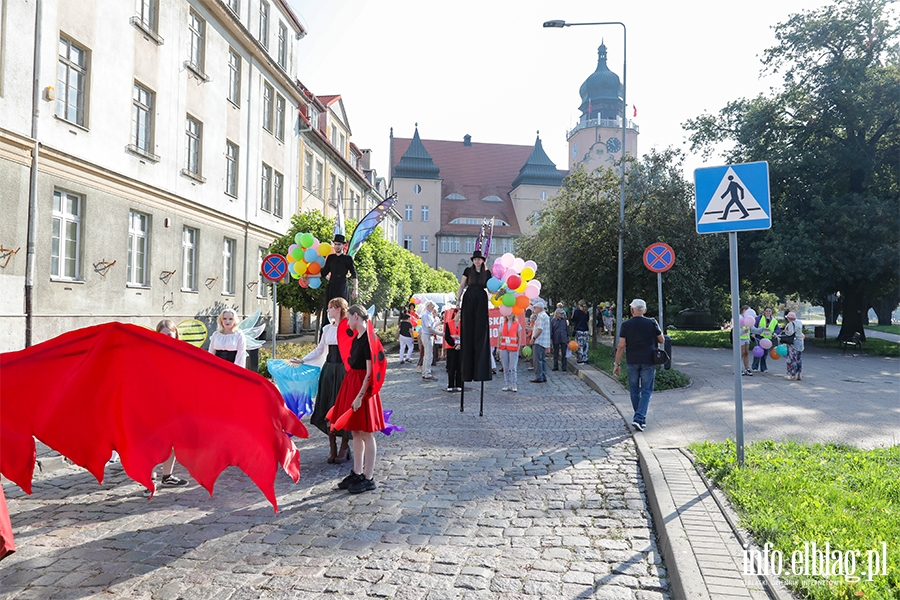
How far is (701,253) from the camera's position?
2102 centimetres

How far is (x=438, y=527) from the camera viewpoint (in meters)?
5.30

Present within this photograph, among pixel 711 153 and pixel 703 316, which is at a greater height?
pixel 711 153

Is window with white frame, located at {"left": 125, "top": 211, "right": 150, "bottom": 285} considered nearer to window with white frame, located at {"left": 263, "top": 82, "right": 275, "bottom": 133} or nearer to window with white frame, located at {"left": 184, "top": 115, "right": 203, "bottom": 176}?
window with white frame, located at {"left": 184, "top": 115, "right": 203, "bottom": 176}

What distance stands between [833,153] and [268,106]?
24.4 meters

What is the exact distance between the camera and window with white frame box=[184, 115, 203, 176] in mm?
21906

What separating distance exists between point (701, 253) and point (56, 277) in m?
17.7

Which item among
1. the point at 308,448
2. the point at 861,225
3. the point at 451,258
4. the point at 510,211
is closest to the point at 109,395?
the point at 308,448

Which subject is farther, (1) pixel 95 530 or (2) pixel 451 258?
(2) pixel 451 258

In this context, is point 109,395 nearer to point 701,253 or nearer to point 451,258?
point 701,253

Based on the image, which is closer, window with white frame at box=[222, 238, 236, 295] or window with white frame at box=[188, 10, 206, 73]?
window with white frame at box=[188, 10, 206, 73]

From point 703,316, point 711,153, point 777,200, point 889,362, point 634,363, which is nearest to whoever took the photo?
point 634,363

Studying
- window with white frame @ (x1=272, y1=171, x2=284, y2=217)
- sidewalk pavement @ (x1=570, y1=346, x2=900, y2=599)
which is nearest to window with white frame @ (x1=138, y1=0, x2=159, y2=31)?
window with white frame @ (x1=272, y1=171, x2=284, y2=217)

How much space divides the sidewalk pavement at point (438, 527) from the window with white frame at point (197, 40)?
17.9 meters

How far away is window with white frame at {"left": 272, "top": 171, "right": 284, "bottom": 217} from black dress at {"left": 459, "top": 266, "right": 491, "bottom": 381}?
21081 mm
